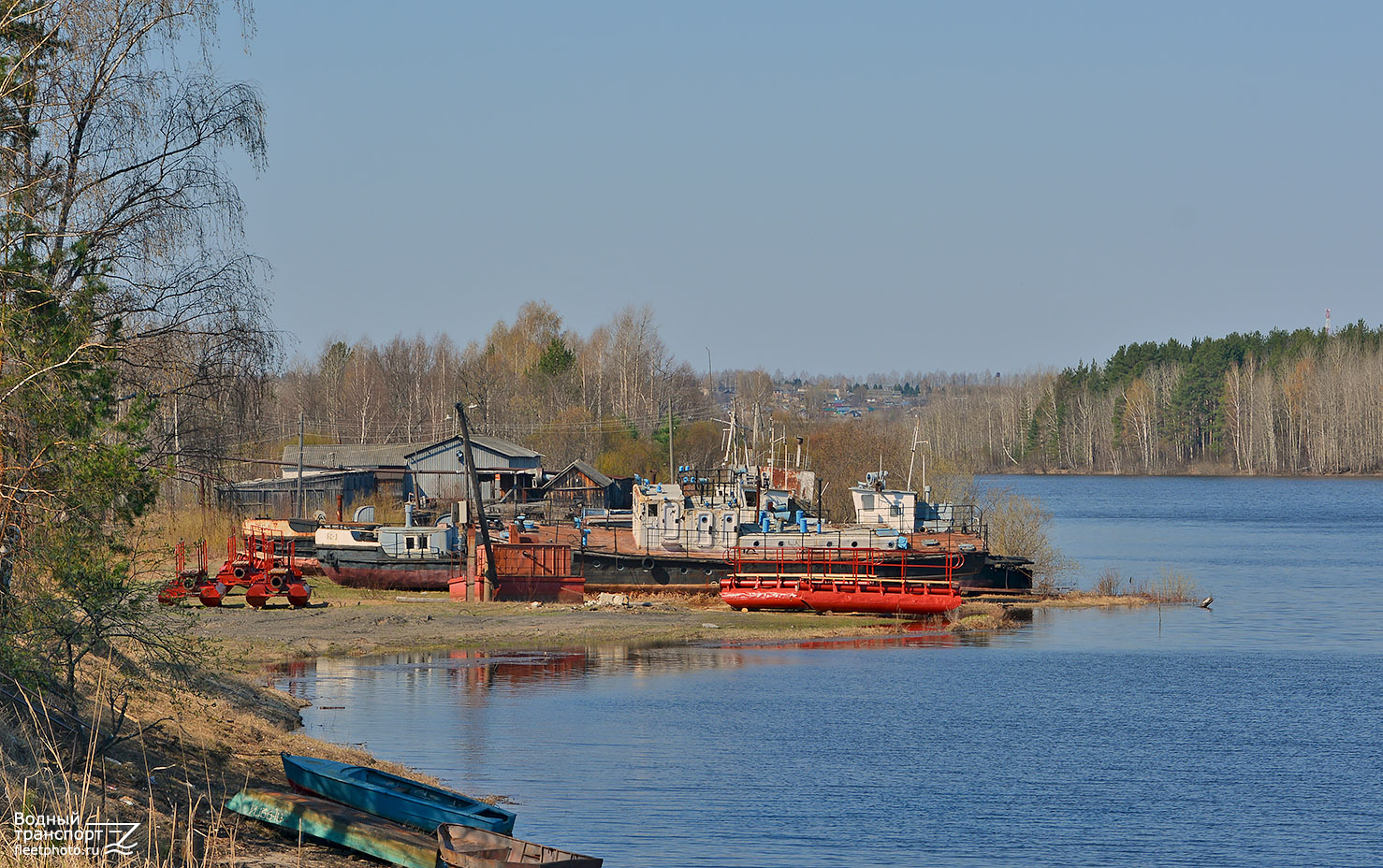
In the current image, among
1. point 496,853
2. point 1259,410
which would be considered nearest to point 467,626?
point 496,853

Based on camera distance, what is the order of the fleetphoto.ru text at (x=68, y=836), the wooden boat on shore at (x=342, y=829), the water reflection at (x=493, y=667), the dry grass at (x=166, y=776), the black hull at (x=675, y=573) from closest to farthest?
the fleetphoto.ru text at (x=68, y=836)
the dry grass at (x=166, y=776)
the wooden boat on shore at (x=342, y=829)
the water reflection at (x=493, y=667)
the black hull at (x=675, y=573)

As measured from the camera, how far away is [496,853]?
14492 mm

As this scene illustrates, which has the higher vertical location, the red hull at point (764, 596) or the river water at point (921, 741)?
the red hull at point (764, 596)

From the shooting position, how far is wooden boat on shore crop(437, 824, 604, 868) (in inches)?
564

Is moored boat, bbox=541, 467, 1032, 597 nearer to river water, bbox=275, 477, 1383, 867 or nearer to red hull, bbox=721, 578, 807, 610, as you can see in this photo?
red hull, bbox=721, 578, 807, 610

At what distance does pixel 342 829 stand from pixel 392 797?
97 centimetres

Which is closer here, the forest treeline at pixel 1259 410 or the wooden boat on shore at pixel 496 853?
the wooden boat on shore at pixel 496 853

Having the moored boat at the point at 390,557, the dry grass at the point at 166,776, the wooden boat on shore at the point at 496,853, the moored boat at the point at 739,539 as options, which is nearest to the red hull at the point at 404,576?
the moored boat at the point at 390,557

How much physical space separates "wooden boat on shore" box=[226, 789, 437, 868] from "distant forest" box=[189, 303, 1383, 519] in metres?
44.4

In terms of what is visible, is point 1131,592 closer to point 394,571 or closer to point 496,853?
point 394,571

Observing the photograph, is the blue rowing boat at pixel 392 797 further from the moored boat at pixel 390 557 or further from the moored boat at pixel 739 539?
the moored boat at pixel 739 539

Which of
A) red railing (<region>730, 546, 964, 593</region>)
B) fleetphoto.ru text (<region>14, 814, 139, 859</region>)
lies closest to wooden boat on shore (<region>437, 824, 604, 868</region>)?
fleetphoto.ru text (<region>14, 814, 139, 859</region>)

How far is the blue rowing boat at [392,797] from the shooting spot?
15.7m

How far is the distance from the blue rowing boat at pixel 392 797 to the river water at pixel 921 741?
2319 millimetres
